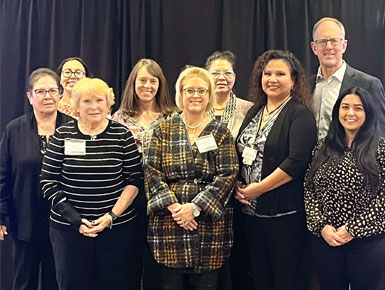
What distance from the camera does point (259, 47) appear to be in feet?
11.9

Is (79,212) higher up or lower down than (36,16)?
lower down

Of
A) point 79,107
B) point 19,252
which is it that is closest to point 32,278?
point 19,252

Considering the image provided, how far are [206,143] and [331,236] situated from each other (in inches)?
31.9

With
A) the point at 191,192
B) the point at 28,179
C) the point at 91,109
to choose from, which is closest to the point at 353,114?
the point at 191,192

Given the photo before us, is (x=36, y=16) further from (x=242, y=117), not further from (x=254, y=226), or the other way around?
(x=254, y=226)

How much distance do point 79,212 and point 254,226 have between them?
39.2 inches

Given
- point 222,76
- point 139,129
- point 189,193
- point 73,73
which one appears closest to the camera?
point 189,193

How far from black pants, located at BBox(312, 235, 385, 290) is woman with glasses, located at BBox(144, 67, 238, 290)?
53cm

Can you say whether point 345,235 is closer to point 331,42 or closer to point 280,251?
point 280,251

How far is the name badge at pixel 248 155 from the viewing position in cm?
242

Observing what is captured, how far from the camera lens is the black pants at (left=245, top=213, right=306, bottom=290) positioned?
235 cm

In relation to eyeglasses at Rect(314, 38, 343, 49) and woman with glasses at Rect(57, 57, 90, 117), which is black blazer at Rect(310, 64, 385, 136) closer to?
eyeglasses at Rect(314, 38, 343, 49)

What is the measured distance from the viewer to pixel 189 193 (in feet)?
7.46

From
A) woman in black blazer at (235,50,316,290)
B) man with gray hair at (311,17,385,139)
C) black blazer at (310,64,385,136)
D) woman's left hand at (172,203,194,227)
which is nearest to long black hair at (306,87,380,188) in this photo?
woman in black blazer at (235,50,316,290)
